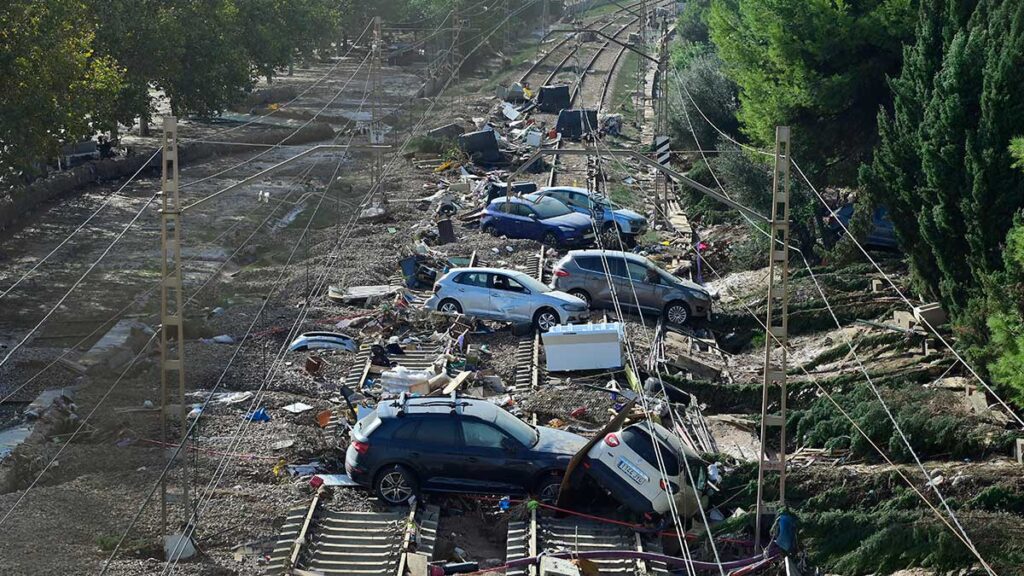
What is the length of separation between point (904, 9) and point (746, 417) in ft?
51.1

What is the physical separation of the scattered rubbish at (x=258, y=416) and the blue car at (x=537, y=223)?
1565 centimetres

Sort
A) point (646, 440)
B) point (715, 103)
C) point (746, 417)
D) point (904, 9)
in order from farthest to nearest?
point (715, 103)
point (904, 9)
point (746, 417)
point (646, 440)

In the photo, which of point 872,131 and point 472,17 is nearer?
point 872,131

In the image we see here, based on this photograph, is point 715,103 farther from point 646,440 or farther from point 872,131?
point 646,440

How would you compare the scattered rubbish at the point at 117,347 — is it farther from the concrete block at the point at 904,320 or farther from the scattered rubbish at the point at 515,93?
the scattered rubbish at the point at 515,93

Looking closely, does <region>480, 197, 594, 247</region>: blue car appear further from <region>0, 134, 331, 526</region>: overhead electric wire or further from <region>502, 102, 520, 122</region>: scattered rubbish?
<region>502, 102, 520, 122</region>: scattered rubbish

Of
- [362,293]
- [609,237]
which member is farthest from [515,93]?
[362,293]

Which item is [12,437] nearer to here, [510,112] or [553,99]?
[510,112]

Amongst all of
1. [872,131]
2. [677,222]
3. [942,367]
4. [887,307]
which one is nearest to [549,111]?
[677,222]

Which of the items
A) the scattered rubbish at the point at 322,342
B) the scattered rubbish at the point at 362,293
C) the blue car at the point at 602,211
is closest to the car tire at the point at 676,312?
the scattered rubbish at the point at 362,293

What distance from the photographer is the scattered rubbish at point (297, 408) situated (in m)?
21.5

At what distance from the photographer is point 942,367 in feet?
78.2

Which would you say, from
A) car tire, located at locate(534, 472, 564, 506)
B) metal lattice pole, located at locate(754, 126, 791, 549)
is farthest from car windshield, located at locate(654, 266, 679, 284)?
car tire, located at locate(534, 472, 564, 506)

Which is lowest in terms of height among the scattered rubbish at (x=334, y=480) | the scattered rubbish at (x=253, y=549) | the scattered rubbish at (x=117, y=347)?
the scattered rubbish at (x=117, y=347)
